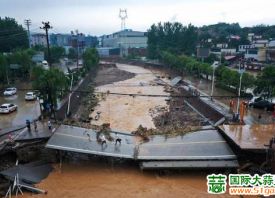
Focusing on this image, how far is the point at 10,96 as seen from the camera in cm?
4203

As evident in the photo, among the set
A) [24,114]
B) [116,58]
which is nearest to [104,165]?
[24,114]

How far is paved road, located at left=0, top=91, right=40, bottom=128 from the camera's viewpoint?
28.7m

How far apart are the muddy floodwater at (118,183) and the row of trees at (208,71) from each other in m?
21.2

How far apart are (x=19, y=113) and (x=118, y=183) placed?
63.5 ft

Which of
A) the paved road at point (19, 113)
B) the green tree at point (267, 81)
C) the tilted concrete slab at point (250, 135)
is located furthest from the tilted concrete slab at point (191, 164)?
the green tree at point (267, 81)

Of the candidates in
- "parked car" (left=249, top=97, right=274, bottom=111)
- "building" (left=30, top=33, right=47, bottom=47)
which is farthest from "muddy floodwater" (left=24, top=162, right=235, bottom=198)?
"building" (left=30, top=33, right=47, bottom=47)

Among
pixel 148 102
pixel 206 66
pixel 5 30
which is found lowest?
pixel 148 102

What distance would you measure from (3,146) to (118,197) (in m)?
8.60

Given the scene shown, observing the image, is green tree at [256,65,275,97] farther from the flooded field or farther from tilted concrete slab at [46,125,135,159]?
the flooded field

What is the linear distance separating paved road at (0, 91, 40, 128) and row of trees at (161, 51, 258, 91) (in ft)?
81.3

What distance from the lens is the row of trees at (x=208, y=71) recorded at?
37.1 m

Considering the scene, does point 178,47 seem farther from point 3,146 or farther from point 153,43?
point 3,146

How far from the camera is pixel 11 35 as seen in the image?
230 feet

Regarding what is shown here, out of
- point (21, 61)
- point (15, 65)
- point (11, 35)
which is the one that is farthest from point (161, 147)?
point (11, 35)
